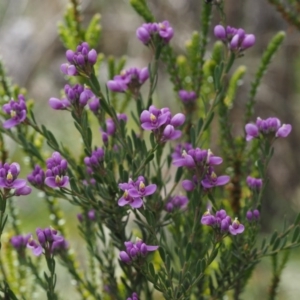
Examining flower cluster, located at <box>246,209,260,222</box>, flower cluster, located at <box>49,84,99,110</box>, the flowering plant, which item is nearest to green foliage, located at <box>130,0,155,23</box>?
the flowering plant

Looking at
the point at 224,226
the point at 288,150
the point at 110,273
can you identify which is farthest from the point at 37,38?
the point at 224,226

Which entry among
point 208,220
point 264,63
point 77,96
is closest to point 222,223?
point 208,220

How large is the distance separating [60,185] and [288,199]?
2049 millimetres

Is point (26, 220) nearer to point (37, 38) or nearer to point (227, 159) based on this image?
point (37, 38)

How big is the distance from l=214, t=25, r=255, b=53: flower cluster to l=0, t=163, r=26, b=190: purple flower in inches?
12.9

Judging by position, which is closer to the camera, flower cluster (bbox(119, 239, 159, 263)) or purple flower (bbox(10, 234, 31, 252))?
flower cluster (bbox(119, 239, 159, 263))

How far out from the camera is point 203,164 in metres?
0.71

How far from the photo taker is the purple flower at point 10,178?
26.3 inches

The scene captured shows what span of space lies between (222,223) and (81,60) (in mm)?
255

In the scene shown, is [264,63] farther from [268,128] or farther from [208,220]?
[208,220]

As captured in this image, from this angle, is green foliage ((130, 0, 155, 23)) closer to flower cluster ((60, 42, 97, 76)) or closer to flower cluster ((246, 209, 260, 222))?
flower cluster ((60, 42, 97, 76))

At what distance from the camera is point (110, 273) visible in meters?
0.87

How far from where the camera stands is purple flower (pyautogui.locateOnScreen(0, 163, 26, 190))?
0.67 metres

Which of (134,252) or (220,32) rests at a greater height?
(220,32)
